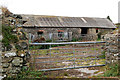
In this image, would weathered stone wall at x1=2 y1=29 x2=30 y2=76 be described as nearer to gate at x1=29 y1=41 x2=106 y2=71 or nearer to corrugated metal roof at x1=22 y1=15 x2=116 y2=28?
gate at x1=29 y1=41 x2=106 y2=71

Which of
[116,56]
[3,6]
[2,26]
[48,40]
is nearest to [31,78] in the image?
[2,26]

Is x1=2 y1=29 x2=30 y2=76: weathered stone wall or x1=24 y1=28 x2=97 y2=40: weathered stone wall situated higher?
x1=24 y1=28 x2=97 y2=40: weathered stone wall

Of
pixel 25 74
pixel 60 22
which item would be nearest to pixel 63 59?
pixel 25 74

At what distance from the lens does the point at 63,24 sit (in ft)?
62.6

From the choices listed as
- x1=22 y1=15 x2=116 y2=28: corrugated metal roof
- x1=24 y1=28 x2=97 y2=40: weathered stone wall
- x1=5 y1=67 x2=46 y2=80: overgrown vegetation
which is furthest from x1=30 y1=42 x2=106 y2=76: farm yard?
x1=22 y1=15 x2=116 y2=28: corrugated metal roof

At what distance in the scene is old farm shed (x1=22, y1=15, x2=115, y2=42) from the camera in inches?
692

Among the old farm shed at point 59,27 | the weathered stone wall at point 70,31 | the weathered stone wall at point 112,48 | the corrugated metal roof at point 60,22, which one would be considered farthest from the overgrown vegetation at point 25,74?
the weathered stone wall at point 70,31

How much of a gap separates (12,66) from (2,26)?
4.02ft

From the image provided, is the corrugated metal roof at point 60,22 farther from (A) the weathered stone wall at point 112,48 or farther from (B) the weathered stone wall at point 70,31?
(A) the weathered stone wall at point 112,48

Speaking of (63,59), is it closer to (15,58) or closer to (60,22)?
(15,58)

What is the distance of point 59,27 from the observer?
60.8ft

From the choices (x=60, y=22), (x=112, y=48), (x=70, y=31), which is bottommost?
(x=112, y=48)

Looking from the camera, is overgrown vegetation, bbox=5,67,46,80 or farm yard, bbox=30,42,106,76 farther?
farm yard, bbox=30,42,106,76

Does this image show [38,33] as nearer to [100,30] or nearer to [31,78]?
[100,30]
